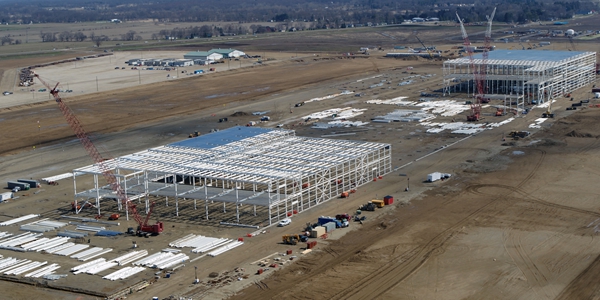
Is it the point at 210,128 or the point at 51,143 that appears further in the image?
the point at 210,128

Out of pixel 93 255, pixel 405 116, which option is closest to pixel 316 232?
pixel 93 255

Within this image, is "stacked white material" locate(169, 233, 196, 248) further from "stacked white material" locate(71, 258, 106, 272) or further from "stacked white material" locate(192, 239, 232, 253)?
"stacked white material" locate(71, 258, 106, 272)

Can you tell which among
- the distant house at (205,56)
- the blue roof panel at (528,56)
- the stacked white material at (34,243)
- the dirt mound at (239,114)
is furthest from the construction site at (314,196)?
the distant house at (205,56)

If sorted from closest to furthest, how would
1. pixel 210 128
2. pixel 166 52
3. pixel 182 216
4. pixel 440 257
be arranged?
pixel 440 257
pixel 182 216
pixel 210 128
pixel 166 52

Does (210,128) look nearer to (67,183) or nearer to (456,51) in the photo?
(67,183)

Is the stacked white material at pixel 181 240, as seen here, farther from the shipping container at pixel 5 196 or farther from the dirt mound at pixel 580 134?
the dirt mound at pixel 580 134

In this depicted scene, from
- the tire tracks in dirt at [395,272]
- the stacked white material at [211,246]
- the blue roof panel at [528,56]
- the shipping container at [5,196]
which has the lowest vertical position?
the tire tracks in dirt at [395,272]

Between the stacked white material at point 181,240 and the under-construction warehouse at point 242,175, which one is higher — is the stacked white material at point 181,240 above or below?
below

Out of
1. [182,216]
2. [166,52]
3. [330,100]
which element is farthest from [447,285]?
[166,52]
